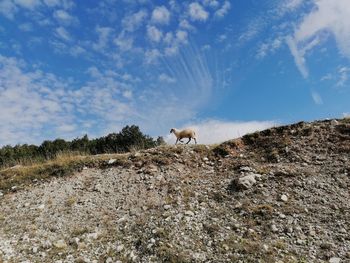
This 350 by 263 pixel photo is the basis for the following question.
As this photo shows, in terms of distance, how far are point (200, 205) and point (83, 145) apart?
90.2 feet

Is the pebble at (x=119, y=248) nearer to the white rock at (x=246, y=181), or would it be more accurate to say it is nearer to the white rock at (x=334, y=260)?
the white rock at (x=246, y=181)

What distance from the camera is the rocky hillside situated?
12.0 metres

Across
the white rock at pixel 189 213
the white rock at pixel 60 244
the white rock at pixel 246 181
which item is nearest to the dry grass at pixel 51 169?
the white rock at pixel 189 213

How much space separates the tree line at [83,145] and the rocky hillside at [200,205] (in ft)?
48.8

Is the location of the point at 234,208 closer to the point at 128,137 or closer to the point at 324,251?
the point at 324,251

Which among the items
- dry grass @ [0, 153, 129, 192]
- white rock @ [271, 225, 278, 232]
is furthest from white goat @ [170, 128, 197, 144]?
white rock @ [271, 225, 278, 232]

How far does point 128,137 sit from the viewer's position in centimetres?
3631

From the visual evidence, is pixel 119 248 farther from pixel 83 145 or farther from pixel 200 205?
pixel 83 145

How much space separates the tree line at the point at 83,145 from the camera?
35.6m

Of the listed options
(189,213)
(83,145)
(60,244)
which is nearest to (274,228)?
(189,213)

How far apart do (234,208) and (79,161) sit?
9.27m

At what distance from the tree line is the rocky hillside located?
14874 millimetres

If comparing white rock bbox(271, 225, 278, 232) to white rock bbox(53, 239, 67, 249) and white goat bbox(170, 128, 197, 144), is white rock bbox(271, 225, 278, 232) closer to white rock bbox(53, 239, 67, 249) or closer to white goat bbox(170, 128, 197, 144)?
white rock bbox(53, 239, 67, 249)

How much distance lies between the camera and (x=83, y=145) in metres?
40.1
